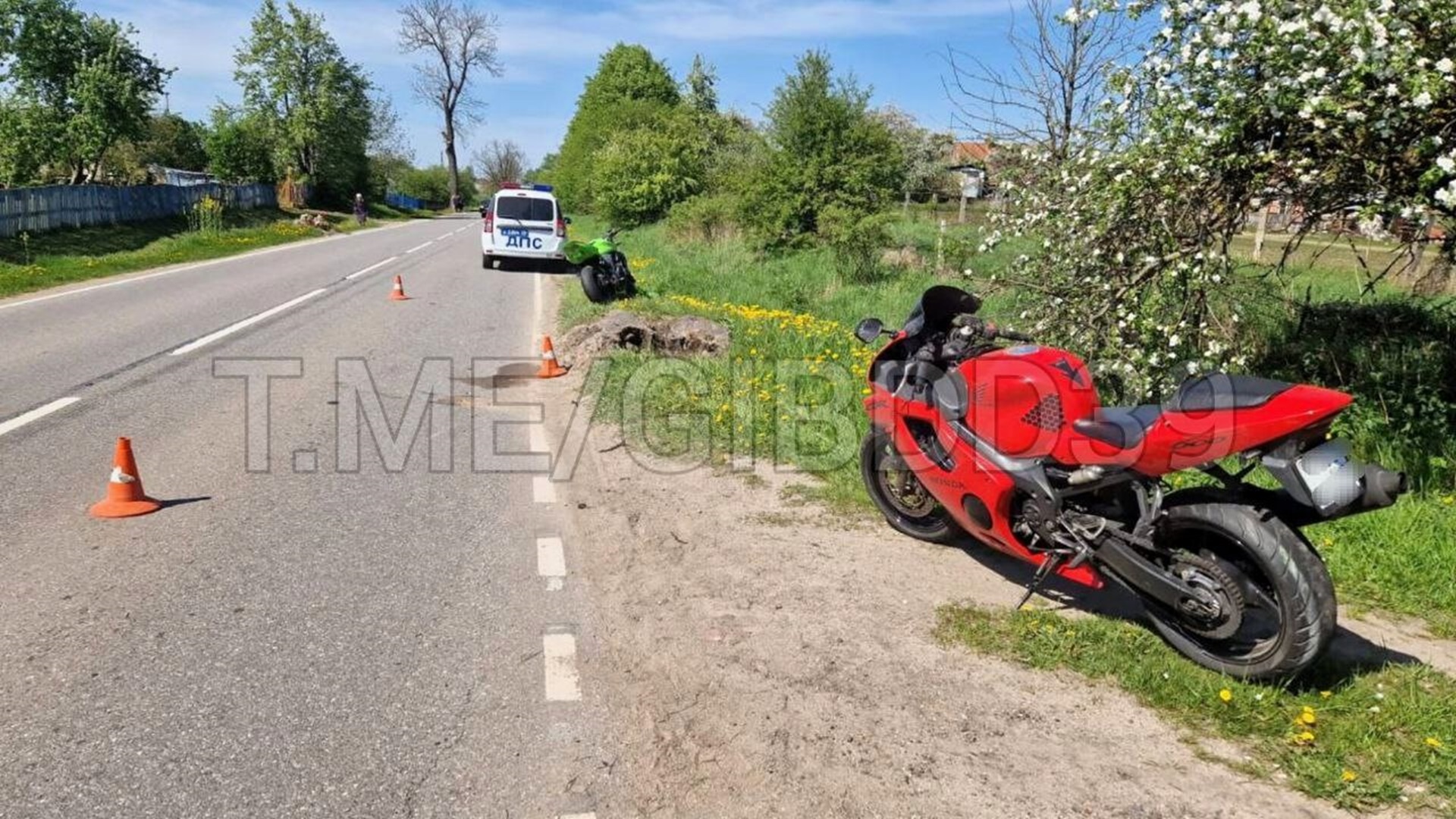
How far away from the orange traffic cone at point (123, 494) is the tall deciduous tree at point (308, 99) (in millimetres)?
54547

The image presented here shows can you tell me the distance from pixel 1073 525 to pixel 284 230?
122ft

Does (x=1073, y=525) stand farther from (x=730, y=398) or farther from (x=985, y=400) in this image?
(x=730, y=398)

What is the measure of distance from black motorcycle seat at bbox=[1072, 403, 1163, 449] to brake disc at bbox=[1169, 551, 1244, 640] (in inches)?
20.4

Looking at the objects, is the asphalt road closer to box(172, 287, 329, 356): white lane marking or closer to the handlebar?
box(172, 287, 329, 356): white lane marking

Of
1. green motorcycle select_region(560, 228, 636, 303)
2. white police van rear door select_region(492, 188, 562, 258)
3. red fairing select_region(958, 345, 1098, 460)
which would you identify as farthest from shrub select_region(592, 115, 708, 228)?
red fairing select_region(958, 345, 1098, 460)

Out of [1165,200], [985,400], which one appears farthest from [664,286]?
[985,400]

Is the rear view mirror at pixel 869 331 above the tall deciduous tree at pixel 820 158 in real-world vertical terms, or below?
below

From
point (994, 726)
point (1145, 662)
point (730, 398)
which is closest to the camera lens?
point (994, 726)

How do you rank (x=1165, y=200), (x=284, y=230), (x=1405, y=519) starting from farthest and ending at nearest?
(x=284, y=230) → (x=1165, y=200) → (x=1405, y=519)

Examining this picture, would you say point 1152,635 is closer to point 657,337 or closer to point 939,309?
point 939,309

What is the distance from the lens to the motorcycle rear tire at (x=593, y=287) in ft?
49.1

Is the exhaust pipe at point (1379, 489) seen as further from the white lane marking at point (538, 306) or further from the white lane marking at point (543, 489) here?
the white lane marking at point (538, 306)

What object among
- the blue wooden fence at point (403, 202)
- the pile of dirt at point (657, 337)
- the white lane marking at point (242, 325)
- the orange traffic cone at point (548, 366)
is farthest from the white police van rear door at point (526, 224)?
the blue wooden fence at point (403, 202)

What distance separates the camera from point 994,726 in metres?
3.41
